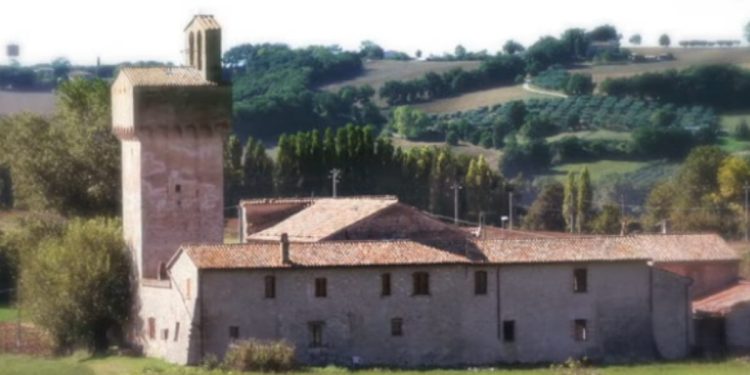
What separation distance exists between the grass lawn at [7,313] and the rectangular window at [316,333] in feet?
47.5

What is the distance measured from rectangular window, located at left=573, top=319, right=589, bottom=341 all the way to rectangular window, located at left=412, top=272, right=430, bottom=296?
3.84 metres

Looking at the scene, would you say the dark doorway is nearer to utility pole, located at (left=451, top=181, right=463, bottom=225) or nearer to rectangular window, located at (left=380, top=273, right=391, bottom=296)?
rectangular window, located at (left=380, top=273, right=391, bottom=296)

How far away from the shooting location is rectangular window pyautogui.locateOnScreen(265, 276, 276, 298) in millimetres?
57469

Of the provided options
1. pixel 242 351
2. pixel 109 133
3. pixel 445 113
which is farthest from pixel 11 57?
pixel 242 351

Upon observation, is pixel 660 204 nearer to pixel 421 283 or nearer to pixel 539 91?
pixel 421 283

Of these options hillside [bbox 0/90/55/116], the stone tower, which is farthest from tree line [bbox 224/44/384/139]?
the stone tower

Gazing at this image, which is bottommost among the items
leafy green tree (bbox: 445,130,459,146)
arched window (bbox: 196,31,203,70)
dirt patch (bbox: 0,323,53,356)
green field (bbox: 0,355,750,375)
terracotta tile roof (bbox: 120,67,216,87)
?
dirt patch (bbox: 0,323,53,356)

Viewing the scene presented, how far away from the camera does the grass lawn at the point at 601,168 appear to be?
4973 inches

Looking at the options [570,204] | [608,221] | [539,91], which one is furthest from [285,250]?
[539,91]

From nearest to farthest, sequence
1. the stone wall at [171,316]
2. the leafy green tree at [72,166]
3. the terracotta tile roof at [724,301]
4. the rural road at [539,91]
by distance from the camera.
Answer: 1. the stone wall at [171,316]
2. the terracotta tile roof at [724,301]
3. the leafy green tree at [72,166]
4. the rural road at [539,91]

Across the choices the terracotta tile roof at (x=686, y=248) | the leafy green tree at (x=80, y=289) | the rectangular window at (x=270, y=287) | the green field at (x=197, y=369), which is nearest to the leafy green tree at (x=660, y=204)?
the terracotta tile roof at (x=686, y=248)

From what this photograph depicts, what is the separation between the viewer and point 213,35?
6462 cm

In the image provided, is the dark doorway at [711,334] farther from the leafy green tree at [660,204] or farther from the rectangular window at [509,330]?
the leafy green tree at [660,204]

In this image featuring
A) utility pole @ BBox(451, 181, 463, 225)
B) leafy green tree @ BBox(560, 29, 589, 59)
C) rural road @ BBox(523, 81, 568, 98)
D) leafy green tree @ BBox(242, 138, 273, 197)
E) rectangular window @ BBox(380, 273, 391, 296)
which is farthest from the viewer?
leafy green tree @ BBox(560, 29, 589, 59)
